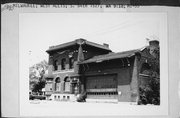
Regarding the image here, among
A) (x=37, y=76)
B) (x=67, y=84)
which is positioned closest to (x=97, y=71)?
(x=67, y=84)

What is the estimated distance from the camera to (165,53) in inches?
101

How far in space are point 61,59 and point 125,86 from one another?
663 millimetres

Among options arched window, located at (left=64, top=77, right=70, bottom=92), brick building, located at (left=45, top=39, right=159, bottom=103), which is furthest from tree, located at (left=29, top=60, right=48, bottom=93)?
arched window, located at (left=64, top=77, right=70, bottom=92)

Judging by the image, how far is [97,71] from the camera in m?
2.54

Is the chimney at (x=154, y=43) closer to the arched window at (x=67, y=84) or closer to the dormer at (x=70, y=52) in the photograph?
the dormer at (x=70, y=52)

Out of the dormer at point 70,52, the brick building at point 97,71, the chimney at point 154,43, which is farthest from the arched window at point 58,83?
the chimney at point 154,43

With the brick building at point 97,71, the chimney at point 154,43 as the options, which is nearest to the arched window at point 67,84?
the brick building at point 97,71

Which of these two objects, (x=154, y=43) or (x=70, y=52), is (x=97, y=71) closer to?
(x=70, y=52)

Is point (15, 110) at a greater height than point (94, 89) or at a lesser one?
lesser

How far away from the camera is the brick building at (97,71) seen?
97.7 inches

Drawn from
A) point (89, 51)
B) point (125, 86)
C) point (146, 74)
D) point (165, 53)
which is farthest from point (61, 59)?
point (165, 53)

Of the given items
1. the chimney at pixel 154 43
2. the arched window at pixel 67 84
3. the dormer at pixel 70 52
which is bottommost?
the arched window at pixel 67 84

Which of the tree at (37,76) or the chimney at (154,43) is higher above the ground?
the chimney at (154,43)

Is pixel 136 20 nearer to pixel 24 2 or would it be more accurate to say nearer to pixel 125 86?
pixel 125 86
